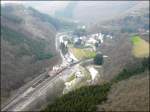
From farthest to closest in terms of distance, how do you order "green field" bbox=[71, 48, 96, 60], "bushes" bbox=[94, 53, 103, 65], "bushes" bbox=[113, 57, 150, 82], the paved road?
1. "green field" bbox=[71, 48, 96, 60]
2. "bushes" bbox=[94, 53, 103, 65]
3. the paved road
4. "bushes" bbox=[113, 57, 150, 82]

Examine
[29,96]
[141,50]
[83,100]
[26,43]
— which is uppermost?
[141,50]

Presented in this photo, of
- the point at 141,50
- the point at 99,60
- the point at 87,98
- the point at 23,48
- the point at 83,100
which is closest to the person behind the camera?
the point at 83,100

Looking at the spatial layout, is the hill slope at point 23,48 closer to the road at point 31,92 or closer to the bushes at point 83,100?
the road at point 31,92

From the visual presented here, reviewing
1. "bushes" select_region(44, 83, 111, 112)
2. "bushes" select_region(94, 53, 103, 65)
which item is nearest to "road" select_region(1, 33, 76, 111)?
"bushes" select_region(94, 53, 103, 65)

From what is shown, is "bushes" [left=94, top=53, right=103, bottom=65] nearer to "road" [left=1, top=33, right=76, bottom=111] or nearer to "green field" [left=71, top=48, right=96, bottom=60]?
"road" [left=1, top=33, right=76, bottom=111]

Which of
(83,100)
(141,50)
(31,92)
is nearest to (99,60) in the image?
(31,92)

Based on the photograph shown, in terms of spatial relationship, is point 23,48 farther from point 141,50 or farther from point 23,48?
point 141,50

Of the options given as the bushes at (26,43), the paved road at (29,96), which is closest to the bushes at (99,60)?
the paved road at (29,96)
